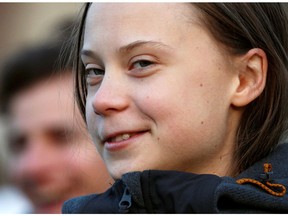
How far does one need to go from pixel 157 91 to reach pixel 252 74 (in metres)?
0.32

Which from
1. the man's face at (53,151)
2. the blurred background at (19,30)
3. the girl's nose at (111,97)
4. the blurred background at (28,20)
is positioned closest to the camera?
the girl's nose at (111,97)

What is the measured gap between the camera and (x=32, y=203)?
2885 mm

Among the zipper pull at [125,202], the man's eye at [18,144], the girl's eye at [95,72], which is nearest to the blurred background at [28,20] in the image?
the man's eye at [18,144]

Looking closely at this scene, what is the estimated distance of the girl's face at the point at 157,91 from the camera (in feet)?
6.20

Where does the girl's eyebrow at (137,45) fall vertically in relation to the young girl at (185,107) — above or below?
above

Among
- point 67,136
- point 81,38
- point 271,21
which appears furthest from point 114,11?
point 67,136

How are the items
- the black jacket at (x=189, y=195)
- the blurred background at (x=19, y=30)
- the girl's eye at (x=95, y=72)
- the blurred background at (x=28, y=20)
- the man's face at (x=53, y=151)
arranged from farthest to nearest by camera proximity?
the blurred background at (x=28, y=20)
the blurred background at (x=19, y=30)
the man's face at (x=53, y=151)
the girl's eye at (x=95, y=72)
the black jacket at (x=189, y=195)

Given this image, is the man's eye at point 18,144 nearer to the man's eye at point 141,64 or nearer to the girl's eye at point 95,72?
the girl's eye at point 95,72

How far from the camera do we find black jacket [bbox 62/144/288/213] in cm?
177

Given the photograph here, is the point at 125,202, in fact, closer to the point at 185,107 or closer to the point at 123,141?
the point at 123,141

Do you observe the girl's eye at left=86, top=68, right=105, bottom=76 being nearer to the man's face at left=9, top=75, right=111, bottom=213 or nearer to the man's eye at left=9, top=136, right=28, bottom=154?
the man's face at left=9, top=75, right=111, bottom=213

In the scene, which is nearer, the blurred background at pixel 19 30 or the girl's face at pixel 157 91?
the girl's face at pixel 157 91

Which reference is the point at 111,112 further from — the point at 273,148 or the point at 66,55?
the point at 66,55

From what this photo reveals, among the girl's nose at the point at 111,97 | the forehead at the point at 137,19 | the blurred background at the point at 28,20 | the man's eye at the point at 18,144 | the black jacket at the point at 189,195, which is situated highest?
the blurred background at the point at 28,20
